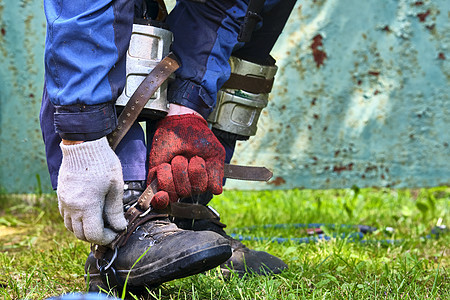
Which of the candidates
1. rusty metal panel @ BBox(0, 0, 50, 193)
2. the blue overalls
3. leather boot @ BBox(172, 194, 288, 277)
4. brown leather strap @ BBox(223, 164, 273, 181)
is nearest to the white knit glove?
the blue overalls

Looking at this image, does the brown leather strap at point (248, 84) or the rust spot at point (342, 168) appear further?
the rust spot at point (342, 168)

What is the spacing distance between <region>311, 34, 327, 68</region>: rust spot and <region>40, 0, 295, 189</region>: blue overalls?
1.47 m

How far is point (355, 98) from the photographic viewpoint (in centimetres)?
323

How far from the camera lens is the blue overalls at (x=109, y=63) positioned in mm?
1240

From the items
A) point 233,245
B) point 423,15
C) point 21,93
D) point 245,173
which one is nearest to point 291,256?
point 233,245

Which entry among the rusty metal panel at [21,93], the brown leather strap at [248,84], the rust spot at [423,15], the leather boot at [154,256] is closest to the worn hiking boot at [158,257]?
the leather boot at [154,256]

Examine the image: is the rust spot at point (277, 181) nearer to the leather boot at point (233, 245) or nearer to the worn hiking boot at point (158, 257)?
the leather boot at point (233, 245)

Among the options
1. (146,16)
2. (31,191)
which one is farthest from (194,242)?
(31,191)

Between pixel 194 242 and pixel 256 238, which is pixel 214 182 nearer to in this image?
pixel 194 242

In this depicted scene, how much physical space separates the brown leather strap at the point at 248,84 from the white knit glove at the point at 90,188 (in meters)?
0.57

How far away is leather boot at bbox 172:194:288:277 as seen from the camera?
159cm

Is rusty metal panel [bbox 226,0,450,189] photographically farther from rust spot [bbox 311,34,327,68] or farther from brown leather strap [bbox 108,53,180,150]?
brown leather strap [bbox 108,53,180,150]

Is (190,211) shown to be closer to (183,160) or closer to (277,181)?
(183,160)

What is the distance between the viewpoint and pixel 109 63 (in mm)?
1282
